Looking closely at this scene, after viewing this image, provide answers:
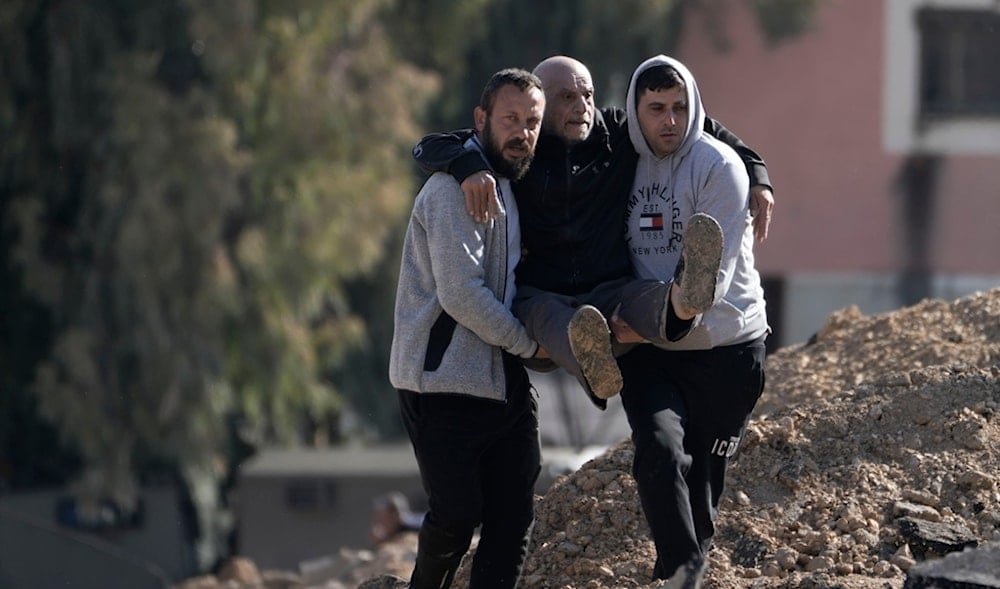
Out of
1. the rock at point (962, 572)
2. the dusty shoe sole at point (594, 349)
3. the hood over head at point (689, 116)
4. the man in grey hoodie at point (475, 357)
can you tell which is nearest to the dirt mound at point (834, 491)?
the rock at point (962, 572)

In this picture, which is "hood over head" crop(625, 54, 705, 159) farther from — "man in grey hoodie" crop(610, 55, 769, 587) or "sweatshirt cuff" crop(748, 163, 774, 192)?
"sweatshirt cuff" crop(748, 163, 774, 192)

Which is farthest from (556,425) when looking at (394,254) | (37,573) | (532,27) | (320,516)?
(37,573)

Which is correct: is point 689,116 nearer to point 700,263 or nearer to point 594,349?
point 700,263

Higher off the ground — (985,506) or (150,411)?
(985,506)

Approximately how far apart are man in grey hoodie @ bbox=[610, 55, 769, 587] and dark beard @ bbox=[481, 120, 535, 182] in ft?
1.11

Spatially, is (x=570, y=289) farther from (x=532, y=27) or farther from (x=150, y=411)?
(x=532, y=27)

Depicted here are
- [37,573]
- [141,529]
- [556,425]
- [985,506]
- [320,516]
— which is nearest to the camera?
[985,506]

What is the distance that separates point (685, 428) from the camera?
5.04m

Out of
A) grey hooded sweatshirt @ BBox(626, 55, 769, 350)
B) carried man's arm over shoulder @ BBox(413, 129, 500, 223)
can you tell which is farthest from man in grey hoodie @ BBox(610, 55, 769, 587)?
carried man's arm over shoulder @ BBox(413, 129, 500, 223)

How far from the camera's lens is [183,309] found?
49.8 feet

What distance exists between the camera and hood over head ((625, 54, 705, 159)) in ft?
16.1

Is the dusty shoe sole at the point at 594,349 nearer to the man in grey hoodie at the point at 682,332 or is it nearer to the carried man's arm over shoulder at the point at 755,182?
the man in grey hoodie at the point at 682,332

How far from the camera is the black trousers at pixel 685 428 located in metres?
4.79

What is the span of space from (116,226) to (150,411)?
1.70 m
